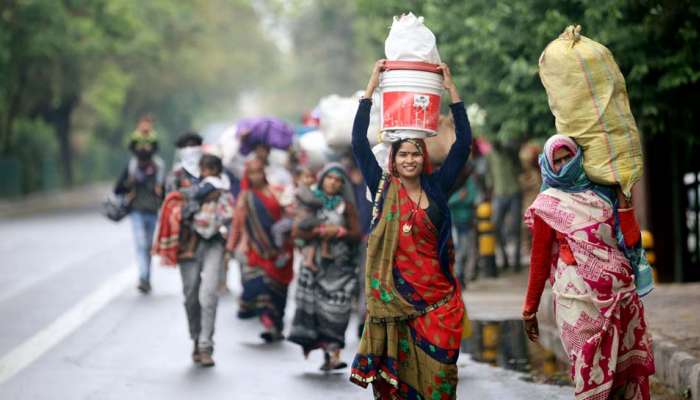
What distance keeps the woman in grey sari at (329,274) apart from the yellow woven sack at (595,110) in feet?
12.0

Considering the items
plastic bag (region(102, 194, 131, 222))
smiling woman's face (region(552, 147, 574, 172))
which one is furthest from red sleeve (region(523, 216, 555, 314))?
plastic bag (region(102, 194, 131, 222))

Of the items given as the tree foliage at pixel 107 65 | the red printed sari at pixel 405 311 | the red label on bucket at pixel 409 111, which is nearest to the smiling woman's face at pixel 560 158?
the red printed sari at pixel 405 311

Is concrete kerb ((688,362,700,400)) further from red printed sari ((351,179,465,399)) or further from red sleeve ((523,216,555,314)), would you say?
red printed sari ((351,179,465,399))

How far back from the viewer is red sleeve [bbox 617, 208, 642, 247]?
6652 mm

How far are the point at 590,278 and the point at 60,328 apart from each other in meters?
7.39

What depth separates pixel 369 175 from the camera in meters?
7.16

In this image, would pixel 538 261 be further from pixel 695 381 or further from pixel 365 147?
pixel 695 381

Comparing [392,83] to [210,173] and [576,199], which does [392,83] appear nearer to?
[576,199]

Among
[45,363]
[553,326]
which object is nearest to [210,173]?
[45,363]

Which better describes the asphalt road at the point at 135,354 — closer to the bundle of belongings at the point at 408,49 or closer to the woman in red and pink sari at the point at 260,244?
the woman in red and pink sari at the point at 260,244

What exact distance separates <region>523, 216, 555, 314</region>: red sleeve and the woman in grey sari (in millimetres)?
3392

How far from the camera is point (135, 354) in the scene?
11.0m

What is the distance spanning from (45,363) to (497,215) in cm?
849

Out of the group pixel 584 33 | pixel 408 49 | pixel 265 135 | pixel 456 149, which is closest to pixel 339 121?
pixel 265 135
